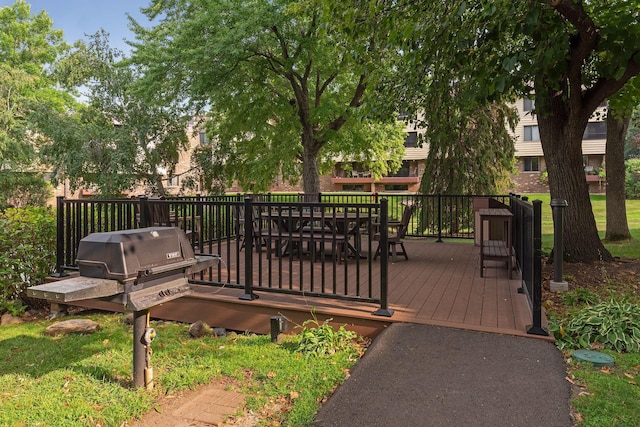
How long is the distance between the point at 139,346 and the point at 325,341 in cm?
A: 153

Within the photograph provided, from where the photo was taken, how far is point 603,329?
3.79 metres

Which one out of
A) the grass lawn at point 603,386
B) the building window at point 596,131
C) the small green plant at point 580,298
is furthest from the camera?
the building window at point 596,131

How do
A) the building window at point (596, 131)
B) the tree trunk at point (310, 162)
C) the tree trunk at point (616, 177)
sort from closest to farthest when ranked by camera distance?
1. the tree trunk at point (616, 177)
2. the tree trunk at point (310, 162)
3. the building window at point (596, 131)

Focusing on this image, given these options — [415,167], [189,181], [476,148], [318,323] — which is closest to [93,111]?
[189,181]

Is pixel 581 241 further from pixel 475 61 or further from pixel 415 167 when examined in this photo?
pixel 415 167

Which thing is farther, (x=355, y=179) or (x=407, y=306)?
(x=355, y=179)

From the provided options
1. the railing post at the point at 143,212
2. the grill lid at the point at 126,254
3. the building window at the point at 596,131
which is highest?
the building window at the point at 596,131

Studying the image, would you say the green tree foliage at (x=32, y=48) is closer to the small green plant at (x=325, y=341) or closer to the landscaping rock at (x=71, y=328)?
the landscaping rock at (x=71, y=328)

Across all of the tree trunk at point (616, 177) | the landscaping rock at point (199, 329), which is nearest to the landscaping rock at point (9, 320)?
the landscaping rock at point (199, 329)

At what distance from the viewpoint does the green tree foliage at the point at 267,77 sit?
10008mm

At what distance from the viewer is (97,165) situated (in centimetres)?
1505

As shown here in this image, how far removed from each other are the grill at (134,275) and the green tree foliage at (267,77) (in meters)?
5.20

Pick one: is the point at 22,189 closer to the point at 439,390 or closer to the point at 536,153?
the point at 439,390

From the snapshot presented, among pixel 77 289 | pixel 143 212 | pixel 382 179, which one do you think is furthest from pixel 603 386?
pixel 382 179
